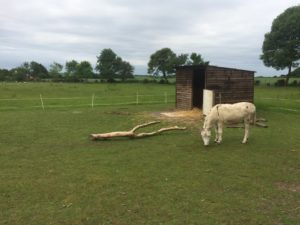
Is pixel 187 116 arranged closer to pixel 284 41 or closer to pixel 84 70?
pixel 284 41

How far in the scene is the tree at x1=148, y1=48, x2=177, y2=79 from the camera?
75.2m

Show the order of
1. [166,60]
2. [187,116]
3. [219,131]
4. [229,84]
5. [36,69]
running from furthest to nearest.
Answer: [36,69] < [166,60] < [229,84] < [187,116] < [219,131]


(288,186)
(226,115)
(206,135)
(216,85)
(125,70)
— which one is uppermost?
(125,70)

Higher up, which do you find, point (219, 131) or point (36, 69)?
point (36, 69)

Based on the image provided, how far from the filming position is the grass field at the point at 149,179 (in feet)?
17.7

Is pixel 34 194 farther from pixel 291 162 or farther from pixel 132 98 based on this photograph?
pixel 132 98

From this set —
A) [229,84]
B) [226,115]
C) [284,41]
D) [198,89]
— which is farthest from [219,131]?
[284,41]

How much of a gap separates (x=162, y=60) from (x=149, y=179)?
233 feet

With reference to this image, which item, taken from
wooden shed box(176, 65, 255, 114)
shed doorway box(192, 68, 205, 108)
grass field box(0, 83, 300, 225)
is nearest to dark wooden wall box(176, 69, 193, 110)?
wooden shed box(176, 65, 255, 114)

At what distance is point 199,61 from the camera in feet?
238

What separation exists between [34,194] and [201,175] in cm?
Result: 365

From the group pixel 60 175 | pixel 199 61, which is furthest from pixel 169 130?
pixel 199 61

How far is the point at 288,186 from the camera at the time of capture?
6.90 meters

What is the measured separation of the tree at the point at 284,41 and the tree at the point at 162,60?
2562 cm
